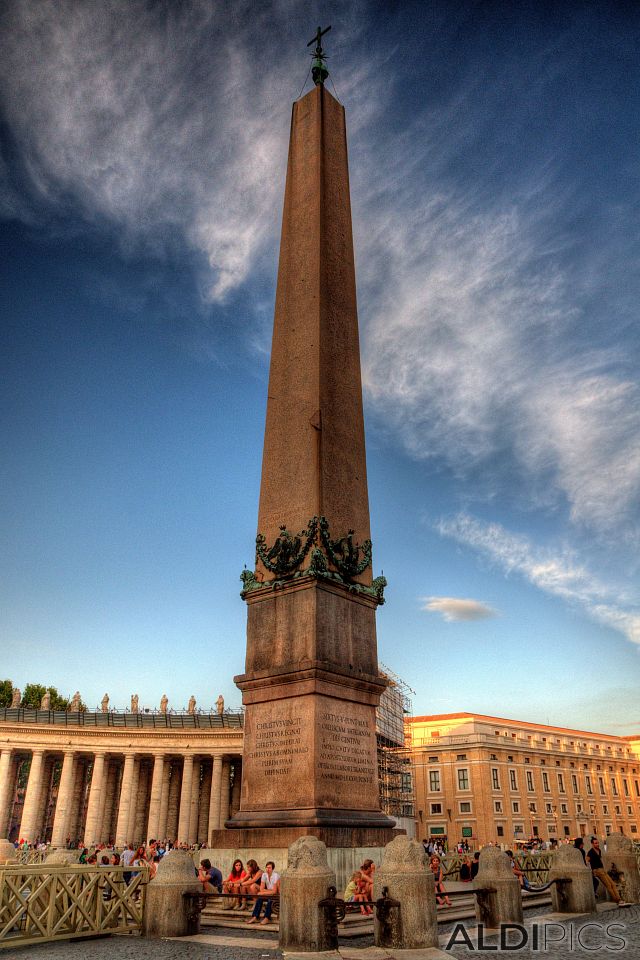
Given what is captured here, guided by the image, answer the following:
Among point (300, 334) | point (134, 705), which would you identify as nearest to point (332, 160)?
point (300, 334)

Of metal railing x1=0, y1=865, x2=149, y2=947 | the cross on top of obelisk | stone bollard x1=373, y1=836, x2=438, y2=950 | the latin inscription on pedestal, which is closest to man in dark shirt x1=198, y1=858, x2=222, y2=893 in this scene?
the latin inscription on pedestal

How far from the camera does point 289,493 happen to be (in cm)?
1633

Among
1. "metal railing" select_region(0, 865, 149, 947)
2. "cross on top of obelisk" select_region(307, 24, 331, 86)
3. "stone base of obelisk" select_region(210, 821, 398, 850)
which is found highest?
"cross on top of obelisk" select_region(307, 24, 331, 86)

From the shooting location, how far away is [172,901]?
10.5 m

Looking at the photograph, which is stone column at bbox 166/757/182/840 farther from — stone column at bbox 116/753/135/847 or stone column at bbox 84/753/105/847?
stone column at bbox 84/753/105/847

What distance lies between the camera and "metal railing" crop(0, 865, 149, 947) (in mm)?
10367

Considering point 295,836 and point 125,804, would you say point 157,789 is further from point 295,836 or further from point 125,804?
point 295,836

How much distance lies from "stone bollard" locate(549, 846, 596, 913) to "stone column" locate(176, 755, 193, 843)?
50.3 metres

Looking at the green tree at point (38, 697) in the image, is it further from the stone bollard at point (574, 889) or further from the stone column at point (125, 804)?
the stone bollard at point (574, 889)

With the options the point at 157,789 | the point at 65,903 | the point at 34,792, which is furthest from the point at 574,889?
the point at 34,792

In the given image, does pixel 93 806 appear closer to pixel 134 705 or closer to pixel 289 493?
pixel 134 705

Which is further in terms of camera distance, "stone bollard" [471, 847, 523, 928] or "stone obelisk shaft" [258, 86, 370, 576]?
"stone obelisk shaft" [258, 86, 370, 576]

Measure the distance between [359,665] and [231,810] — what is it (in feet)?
196

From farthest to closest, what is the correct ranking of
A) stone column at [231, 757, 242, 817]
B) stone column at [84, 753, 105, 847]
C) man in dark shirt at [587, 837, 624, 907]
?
stone column at [231, 757, 242, 817], stone column at [84, 753, 105, 847], man in dark shirt at [587, 837, 624, 907]
